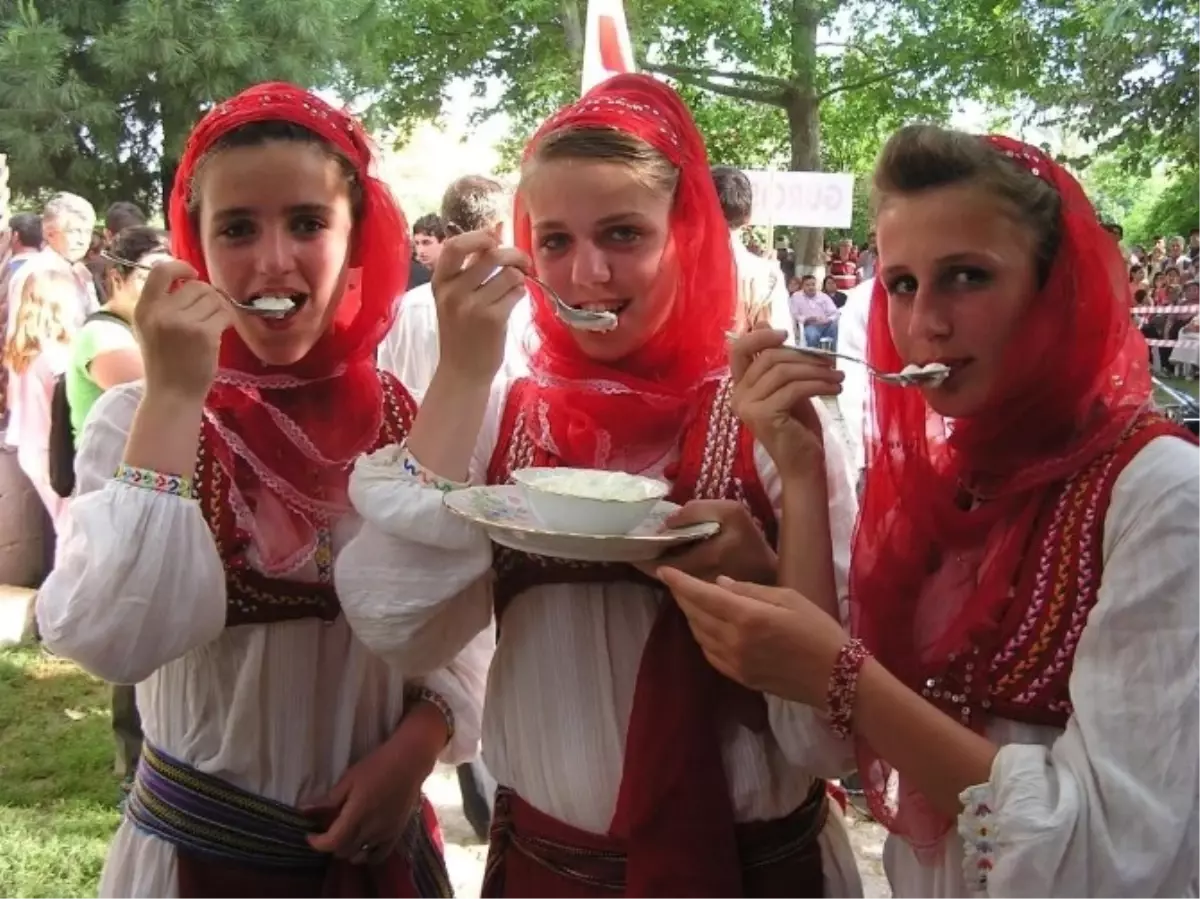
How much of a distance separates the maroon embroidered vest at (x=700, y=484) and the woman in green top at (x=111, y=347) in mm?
2666

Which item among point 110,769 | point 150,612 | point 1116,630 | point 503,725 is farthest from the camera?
point 110,769

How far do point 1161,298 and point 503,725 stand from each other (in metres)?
14.8

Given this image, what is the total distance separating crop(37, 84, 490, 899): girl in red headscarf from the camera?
145 cm

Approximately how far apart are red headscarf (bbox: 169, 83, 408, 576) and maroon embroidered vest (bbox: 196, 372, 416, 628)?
0.05 ft

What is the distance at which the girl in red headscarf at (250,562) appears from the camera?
145 centimetres

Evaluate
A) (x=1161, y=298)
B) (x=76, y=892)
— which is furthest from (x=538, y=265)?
(x=1161, y=298)

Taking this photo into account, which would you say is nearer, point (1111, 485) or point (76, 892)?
point (1111, 485)

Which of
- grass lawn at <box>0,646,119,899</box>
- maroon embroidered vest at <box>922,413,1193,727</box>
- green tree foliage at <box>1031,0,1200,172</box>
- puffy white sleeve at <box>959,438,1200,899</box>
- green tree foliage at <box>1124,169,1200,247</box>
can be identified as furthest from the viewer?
green tree foliage at <box>1124,169,1200,247</box>

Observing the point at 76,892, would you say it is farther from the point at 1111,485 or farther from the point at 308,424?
the point at 1111,485

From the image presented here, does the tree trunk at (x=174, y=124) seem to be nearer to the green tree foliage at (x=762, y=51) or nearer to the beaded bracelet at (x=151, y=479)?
the green tree foliage at (x=762, y=51)

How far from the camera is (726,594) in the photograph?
1.31m

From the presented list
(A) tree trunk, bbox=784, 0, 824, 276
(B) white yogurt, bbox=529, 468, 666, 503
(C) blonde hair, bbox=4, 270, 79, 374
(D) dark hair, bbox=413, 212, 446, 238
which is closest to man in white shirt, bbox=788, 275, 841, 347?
(A) tree trunk, bbox=784, 0, 824, 276

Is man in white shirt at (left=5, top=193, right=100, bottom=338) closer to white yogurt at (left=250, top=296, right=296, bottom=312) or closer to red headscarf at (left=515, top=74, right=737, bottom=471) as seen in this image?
white yogurt at (left=250, top=296, right=296, bottom=312)

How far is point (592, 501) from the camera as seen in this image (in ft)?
4.33
